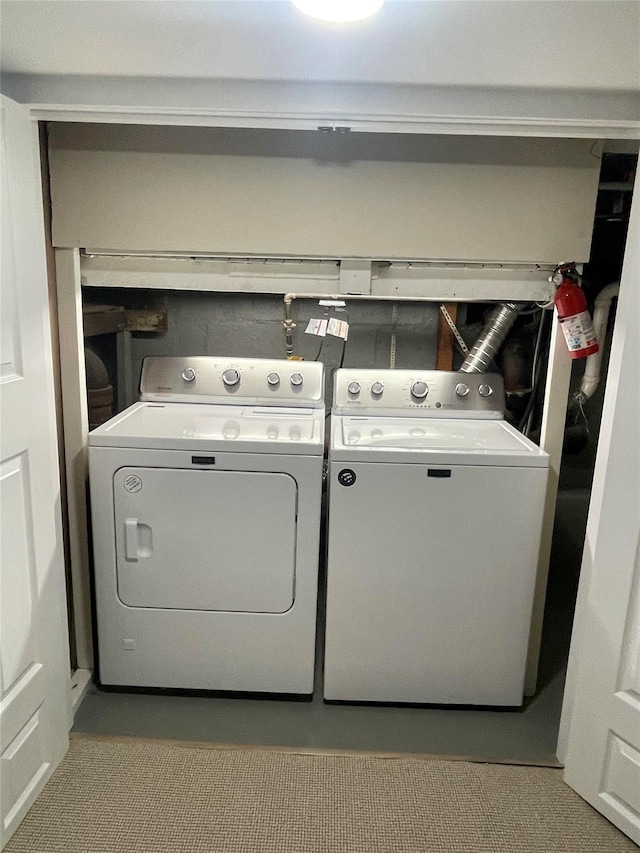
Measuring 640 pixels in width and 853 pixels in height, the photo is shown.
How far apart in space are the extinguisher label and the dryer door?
3.36 ft

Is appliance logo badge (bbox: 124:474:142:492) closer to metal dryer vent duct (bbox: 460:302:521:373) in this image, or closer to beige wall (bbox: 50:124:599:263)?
beige wall (bbox: 50:124:599:263)

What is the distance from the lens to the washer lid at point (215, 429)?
1.89 m

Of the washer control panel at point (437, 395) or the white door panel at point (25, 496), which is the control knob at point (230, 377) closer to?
the washer control panel at point (437, 395)

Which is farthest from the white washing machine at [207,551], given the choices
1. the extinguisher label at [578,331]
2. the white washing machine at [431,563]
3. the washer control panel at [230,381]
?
the extinguisher label at [578,331]

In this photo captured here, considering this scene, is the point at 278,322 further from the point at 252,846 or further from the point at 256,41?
the point at 252,846

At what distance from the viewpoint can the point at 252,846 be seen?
155 cm

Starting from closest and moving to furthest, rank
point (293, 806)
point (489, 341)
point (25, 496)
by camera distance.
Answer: point (25, 496) → point (293, 806) → point (489, 341)

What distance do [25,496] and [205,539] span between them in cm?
60

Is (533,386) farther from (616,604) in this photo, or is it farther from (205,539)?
(205,539)

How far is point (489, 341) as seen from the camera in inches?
95.3

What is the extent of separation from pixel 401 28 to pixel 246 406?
1450 millimetres

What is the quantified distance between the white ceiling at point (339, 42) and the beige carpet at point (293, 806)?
1940mm

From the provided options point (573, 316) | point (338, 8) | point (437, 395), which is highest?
point (338, 8)

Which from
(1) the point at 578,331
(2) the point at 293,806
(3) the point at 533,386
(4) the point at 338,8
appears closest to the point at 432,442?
(1) the point at 578,331
